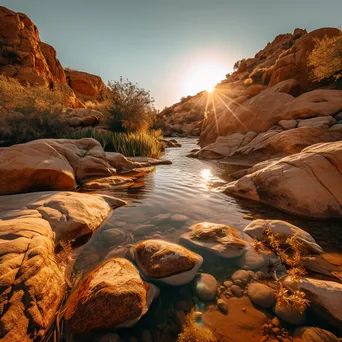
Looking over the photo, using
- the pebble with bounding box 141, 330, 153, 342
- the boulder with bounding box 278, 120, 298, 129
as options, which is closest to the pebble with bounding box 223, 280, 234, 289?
the pebble with bounding box 141, 330, 153, 342

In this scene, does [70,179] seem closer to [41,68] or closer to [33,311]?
[33,311]

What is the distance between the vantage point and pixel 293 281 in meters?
1.69

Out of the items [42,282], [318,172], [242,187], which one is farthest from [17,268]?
[318,172]

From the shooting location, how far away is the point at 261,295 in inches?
64.4

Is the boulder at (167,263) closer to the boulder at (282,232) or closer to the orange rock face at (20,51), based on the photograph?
the boulder at (282,232)

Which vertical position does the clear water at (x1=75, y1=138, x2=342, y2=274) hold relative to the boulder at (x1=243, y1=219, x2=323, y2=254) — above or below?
below

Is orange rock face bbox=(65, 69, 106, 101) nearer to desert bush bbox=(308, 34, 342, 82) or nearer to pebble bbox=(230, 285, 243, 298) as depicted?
desert bush bbox=(308, 34, 342, 82)

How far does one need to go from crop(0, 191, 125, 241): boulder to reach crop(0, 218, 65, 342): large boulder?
48cm

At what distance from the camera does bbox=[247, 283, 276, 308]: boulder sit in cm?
157

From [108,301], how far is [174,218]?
1.83 meters

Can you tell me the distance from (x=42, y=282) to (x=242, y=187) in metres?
4.09

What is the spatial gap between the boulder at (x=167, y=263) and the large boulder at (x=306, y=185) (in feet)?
8.27

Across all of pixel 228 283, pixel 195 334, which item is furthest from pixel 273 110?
pixel 195 334

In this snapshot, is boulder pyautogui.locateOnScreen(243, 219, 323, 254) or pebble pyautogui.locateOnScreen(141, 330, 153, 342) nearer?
pebble pyautogui.locateOnScreen(141, 330, 153, 342)
